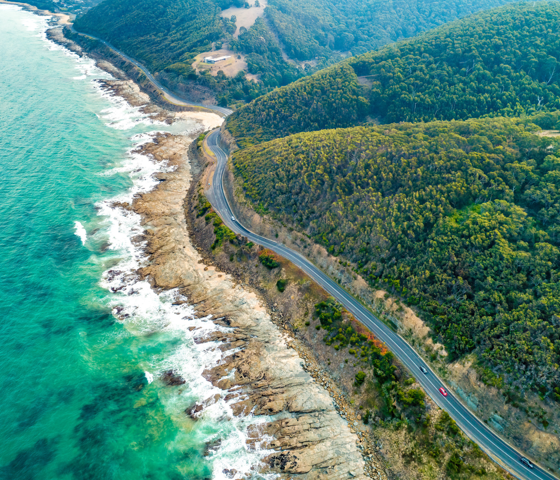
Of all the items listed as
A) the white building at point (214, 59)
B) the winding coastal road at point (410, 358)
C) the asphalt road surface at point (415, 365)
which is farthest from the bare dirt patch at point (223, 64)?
the asphalt road surface at point (415, 365)

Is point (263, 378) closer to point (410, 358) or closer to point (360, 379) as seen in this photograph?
point (360, 379)

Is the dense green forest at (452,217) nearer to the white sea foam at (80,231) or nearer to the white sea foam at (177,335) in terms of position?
the white sea foam at (177,335)

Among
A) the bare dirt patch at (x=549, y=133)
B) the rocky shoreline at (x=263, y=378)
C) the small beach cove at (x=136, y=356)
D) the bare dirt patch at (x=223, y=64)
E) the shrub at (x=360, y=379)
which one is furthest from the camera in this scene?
the bare dirt patch at (x=223, y=64)

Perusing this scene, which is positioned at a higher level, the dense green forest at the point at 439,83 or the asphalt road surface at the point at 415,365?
the dense green forest at the point at 439,83

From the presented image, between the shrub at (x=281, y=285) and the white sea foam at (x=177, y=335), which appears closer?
the white sea foam at (x=177, y=335)

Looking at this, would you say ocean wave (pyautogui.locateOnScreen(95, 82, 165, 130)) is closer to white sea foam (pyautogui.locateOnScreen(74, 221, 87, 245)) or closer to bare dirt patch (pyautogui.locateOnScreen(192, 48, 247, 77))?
bare dirt patch (pyautogui.locateOnScreen(192, 48, 247, 77))

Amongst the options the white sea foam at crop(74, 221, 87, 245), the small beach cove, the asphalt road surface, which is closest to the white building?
the small beach cove
